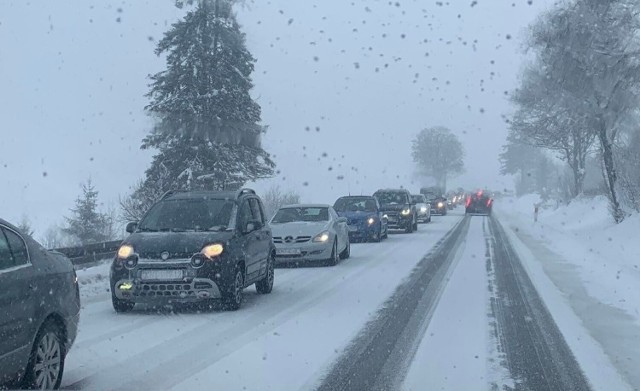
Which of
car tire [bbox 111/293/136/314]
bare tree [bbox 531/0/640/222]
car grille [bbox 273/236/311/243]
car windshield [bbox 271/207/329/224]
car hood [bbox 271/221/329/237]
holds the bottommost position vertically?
car tire [bbox 111/293/136/314]

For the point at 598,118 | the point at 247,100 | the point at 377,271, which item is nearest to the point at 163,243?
the point at 377,271

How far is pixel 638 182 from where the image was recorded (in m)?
26.2

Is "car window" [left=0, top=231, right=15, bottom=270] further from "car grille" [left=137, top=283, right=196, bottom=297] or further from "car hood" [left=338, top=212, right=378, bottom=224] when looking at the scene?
"car hood" [left=338, top=212, right=378, bottom=224]

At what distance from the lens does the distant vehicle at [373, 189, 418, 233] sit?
31.8 metres

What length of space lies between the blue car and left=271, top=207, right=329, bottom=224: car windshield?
21.1 feet

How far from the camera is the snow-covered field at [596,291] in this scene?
7.71m

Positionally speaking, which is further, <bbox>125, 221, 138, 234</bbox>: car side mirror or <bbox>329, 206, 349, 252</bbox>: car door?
<bbox>329, 206, 349, 252</bbox>: car door

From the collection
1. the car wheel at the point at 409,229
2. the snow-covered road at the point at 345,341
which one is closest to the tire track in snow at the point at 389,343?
the snow-covered road at the point at 345,341

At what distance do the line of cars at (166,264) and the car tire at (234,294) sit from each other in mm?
14

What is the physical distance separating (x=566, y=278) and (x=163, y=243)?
881 centimetres

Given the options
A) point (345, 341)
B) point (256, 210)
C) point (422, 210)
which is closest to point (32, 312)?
point (345, 341)

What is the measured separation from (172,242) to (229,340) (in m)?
2.36

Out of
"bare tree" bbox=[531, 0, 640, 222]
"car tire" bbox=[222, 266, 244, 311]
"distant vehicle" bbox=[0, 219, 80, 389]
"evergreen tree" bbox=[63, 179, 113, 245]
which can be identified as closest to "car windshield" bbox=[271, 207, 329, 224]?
"car tire" bbox=[222, 266, 244, 311]

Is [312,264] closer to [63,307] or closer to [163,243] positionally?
[163,243]
